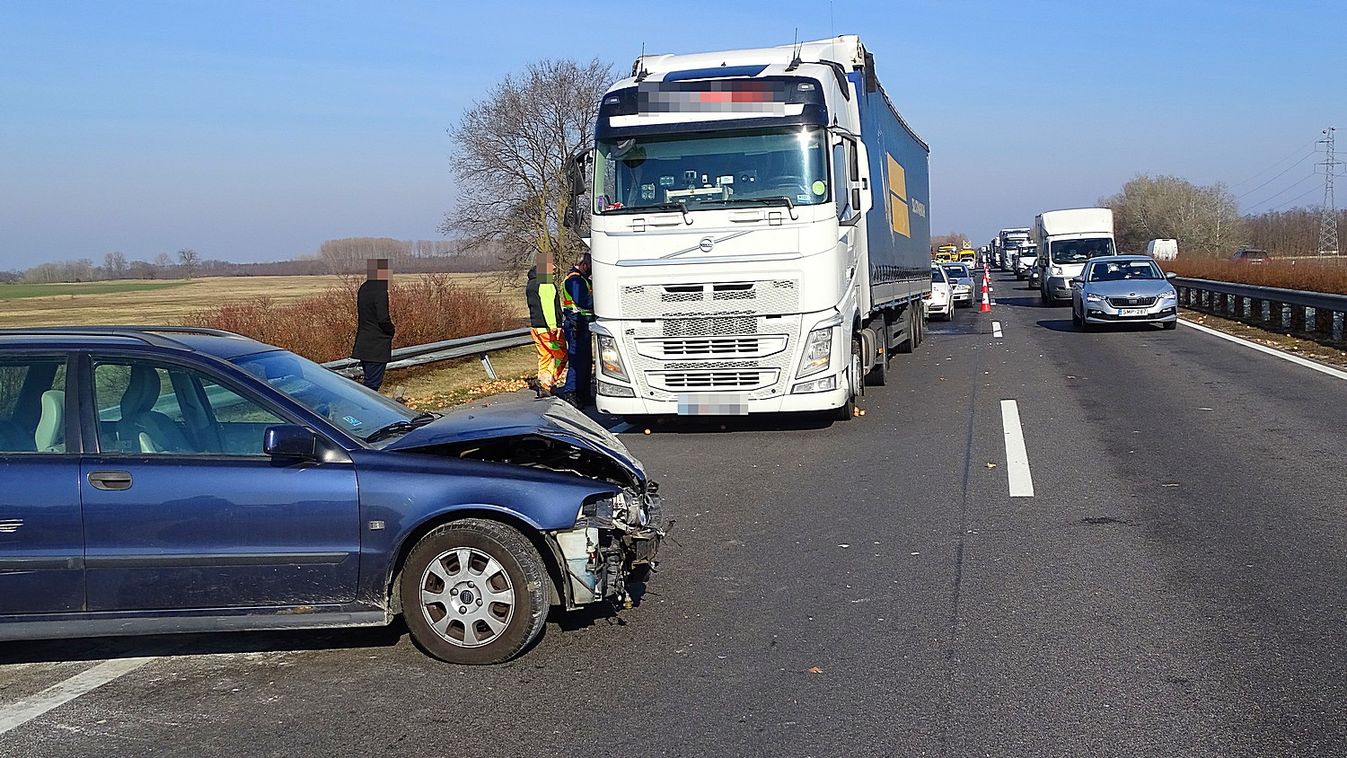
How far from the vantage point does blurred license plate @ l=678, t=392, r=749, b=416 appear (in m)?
11.5

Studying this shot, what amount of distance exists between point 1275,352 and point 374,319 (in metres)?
14.0

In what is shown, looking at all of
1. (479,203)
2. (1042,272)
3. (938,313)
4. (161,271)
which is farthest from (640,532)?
(161,271)

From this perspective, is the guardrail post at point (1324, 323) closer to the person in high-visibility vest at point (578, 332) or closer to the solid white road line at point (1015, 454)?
the solid white road line at point (1015, 454)

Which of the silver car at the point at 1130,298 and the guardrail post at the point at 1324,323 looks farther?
the silver car at the point at 1130,298

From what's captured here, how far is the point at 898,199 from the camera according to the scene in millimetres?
17719

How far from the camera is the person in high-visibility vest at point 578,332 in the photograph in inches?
556

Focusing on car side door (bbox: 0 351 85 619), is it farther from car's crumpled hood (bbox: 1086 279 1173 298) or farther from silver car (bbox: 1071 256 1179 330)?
car's crumpled hood (bbox: 1086 279 1173 298)

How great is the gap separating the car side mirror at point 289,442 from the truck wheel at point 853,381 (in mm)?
7824

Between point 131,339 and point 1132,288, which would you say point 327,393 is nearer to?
point 131,339

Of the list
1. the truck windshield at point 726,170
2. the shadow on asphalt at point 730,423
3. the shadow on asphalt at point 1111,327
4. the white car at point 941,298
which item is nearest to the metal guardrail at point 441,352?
the shadow on asphalt at point 730,423

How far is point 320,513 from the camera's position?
5078mm

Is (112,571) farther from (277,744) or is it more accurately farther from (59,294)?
(59,294)

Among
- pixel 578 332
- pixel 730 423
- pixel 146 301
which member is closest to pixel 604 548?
pixel 730 423

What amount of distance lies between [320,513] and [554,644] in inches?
47.1
